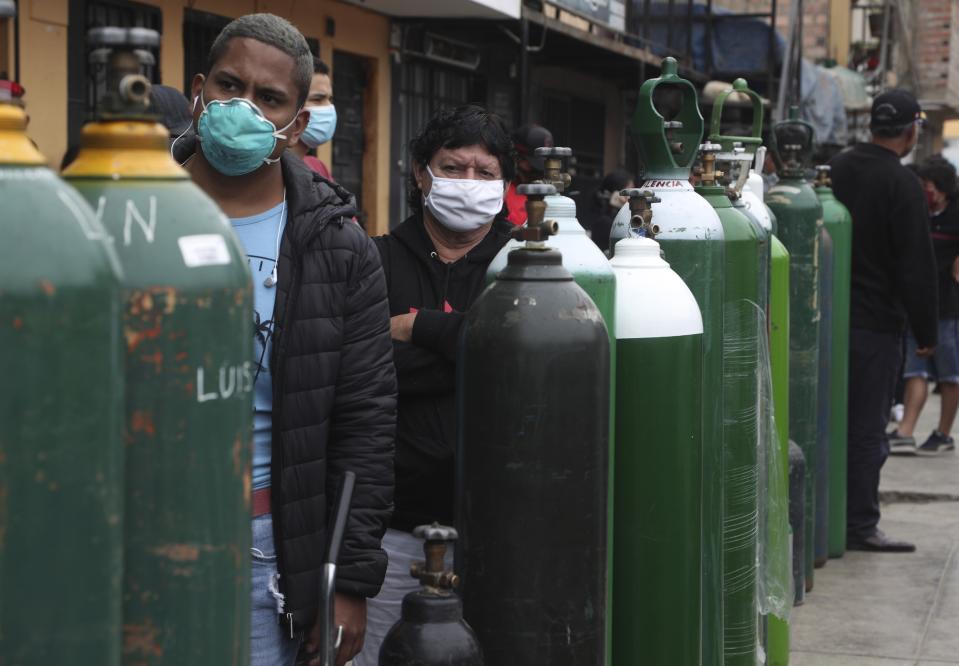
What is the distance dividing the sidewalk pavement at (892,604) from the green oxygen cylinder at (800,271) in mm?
553

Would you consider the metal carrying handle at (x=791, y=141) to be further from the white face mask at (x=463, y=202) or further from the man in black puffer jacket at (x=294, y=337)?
the man in black puffer jacket at (x=294, y=337)

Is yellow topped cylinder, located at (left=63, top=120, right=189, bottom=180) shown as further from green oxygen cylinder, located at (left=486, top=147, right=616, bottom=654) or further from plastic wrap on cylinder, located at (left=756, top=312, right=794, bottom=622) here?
plastic wrap on cylinder, located at (left=756, top=312, right=794, bottom=622)

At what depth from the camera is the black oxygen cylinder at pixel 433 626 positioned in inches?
87.8

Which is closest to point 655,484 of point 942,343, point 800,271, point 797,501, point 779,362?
point 779,362

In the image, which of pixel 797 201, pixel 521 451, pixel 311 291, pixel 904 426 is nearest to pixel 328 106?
pixel 797 201

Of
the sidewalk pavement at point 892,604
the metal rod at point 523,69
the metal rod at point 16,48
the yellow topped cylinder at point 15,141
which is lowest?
the sidewalk pavement at point 892,604

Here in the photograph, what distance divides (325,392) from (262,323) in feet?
0.55

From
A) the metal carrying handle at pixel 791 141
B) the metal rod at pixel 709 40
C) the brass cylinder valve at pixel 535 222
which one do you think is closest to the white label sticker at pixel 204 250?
the brass cylinder valve at pixel 535 222

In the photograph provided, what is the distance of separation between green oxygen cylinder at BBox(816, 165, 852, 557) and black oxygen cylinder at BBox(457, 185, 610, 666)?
452 cm

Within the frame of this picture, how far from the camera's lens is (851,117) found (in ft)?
74.7

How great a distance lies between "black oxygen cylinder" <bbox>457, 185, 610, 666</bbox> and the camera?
7.80 feet

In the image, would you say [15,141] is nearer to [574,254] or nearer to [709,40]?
[574,254]

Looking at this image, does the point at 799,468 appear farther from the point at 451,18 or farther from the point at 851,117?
the point at 851,117

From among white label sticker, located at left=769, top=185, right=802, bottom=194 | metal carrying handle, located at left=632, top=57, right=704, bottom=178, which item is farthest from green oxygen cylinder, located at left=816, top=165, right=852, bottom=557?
metal carrying handle, located at left=632, top=57, right=704, bottom=178
